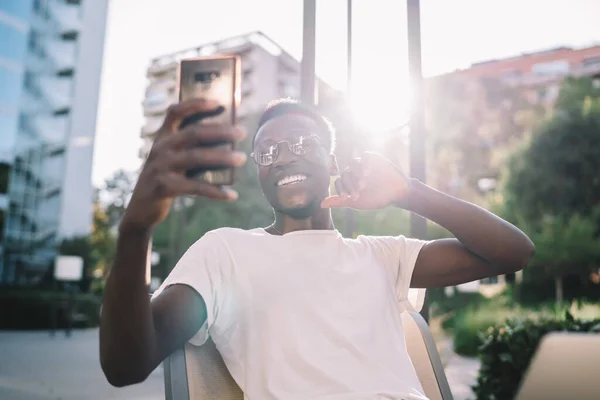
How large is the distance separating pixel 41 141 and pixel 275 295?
32257 millimetres

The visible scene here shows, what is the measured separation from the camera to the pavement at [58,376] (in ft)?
Result: 22.3

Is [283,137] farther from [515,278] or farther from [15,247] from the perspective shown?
[15,247]

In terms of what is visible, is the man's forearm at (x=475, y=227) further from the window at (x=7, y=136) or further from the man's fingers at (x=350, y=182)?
the window at (x=7, y=136)

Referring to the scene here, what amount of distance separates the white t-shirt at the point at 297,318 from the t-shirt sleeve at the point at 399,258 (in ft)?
0.27

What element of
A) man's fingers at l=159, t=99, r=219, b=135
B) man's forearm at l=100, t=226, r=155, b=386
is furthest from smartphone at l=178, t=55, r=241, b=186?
man's forearm at l=100, t=226, r=155, b=386

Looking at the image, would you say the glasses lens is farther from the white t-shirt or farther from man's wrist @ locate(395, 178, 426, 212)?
man's wrist @ locate(395, 178, 426, 212)

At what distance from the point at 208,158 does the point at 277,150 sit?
1320mm

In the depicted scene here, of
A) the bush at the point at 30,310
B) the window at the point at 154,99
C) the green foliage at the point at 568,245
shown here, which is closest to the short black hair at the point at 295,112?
the bush at the point at 30,310

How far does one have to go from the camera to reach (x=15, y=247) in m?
26.1

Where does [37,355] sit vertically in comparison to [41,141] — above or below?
below

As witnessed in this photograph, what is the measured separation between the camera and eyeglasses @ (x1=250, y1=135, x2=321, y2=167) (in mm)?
2123

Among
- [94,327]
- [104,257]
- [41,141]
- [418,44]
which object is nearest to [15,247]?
[104,257]

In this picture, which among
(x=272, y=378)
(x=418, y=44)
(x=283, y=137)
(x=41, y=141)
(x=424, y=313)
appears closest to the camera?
(x=272, y=378)

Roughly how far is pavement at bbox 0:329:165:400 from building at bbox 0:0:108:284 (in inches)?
529
